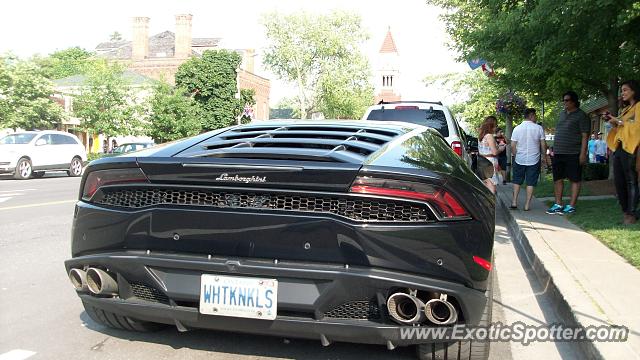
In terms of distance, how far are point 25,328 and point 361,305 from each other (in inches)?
101

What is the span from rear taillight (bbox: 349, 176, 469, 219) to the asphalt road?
1119 mm

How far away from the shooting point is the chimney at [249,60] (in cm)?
8159

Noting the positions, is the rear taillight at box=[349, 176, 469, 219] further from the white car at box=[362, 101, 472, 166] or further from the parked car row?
the parked car row

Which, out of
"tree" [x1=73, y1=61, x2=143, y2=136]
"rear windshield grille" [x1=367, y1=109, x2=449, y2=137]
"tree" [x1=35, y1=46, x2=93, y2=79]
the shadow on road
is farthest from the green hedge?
"tree" [x1=35, y1=46, x2=93, y2=79]

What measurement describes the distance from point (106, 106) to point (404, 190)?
40.3 metres

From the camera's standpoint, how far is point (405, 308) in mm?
2844

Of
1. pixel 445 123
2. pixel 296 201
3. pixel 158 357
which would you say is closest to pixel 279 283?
pixel 296 201

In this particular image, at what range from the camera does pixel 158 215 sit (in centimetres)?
305

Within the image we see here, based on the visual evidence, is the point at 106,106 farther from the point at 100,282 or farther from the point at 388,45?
the point at 388,45

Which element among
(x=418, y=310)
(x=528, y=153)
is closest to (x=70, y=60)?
(x=528, y=153)

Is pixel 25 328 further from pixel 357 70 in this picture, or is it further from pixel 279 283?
pixel 357 70

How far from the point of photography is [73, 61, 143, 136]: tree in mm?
39156

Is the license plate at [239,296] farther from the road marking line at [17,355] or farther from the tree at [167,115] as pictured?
the tree at [167,115]

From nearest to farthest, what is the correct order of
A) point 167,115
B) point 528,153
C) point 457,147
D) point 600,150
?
point 457,147, point 528,153, point 600,150, point 167,115
